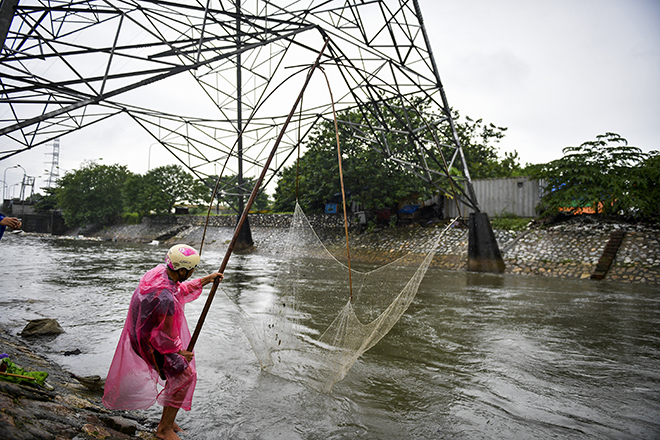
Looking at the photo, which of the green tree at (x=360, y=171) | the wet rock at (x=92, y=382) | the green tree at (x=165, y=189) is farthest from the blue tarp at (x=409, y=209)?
the green tree at (x=165, y=189)

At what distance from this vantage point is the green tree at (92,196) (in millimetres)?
43719

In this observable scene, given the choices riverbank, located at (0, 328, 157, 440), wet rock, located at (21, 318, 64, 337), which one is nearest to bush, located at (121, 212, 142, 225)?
wet rock, located at (21, 318, 64, 337)

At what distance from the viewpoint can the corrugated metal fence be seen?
1748cm

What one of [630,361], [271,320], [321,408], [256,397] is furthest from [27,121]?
[630,361]

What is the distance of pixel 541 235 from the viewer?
48.4 ft

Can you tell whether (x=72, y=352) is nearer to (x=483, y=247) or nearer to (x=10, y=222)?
(x=10, y=222)

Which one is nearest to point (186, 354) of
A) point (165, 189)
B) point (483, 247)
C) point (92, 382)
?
point (92, 382)

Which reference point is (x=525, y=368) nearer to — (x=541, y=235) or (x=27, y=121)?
(x=27, y=121)

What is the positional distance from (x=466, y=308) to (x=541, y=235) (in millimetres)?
8851

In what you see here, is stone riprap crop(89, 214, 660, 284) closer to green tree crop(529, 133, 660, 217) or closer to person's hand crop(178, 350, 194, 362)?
green tree crop(529, 133, 660, 217)

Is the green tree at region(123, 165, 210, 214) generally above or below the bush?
above

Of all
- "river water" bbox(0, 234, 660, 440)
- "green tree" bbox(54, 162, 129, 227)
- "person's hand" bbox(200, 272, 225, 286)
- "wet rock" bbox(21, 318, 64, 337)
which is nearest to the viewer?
"person's hand" bbox(200, 272, 225, 286)

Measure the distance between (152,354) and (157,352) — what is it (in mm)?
51

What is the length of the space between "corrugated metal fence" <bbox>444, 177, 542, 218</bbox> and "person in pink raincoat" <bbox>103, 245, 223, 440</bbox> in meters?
16.7
